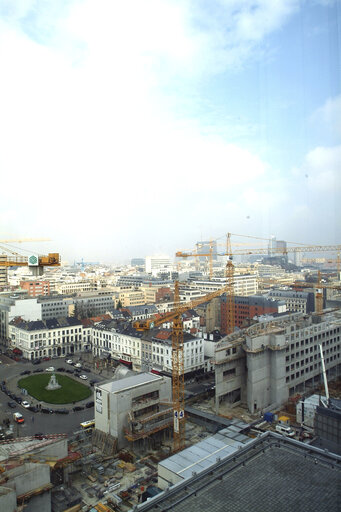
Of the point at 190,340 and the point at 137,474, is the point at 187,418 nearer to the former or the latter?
the point at 137,474

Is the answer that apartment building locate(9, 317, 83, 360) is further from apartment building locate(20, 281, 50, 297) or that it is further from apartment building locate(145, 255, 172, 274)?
apartment building locate(145, 255, 172, 274)

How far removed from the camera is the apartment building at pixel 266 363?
979 cm

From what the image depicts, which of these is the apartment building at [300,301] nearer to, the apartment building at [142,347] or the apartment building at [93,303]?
the apartment building at [93,303]

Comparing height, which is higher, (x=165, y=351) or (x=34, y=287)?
(x=34, y=287)

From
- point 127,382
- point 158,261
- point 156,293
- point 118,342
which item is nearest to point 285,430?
point 127,382

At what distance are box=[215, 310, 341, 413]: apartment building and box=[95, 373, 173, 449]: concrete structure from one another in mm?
1551

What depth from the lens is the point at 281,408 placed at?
1002 centimetres

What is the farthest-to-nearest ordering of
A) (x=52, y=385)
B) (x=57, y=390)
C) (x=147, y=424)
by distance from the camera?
(x=52, y=385)
(x=57, y=390)
(x=147, y=424)

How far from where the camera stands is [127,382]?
9.00m

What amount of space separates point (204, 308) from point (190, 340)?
7964 millimetres

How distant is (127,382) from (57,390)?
4.27 metres

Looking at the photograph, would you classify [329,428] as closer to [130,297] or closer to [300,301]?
[300,301]

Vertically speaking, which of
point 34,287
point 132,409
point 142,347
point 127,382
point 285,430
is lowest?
point 285,430

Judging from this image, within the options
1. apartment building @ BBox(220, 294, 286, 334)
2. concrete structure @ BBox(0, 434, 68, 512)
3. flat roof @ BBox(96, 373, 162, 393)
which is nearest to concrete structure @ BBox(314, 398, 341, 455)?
flat roof @ BBox(96, 373, 162, 393)
